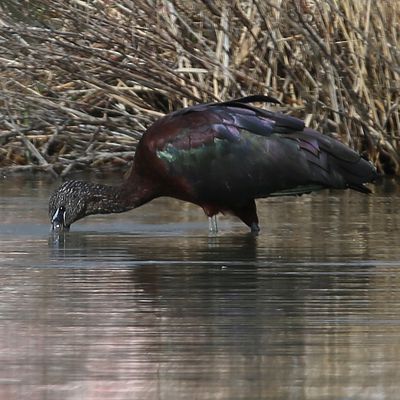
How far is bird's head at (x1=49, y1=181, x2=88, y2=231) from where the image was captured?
9.18 metres

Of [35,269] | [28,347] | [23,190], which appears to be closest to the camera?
[28,347]

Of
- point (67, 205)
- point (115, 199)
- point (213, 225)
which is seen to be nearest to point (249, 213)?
point (213, 225)

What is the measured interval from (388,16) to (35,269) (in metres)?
5.62

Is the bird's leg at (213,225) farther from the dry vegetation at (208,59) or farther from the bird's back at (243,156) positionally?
the dry vegetation at (208,59)

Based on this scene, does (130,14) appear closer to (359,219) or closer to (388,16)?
(388,16)

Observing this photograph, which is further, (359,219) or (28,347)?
(359,219)

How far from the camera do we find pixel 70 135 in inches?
542

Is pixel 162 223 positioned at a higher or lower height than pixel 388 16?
lower

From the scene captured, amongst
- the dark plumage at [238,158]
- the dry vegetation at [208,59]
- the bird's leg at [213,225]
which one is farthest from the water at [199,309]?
the dry vegetation at [208,59]

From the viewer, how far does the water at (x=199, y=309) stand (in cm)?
469

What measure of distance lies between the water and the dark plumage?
26 centimetres

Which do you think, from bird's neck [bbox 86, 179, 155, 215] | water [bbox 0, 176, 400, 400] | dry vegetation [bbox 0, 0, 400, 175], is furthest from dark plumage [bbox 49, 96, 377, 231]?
dry vegetation [bbox 0, 0, 400, 175]

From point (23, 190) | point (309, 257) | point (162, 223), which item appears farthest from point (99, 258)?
point (23, 190)

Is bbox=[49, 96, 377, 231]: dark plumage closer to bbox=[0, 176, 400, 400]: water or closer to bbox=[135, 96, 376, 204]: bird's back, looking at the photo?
bbox=[135, 96, 376, 204]: bird's back
